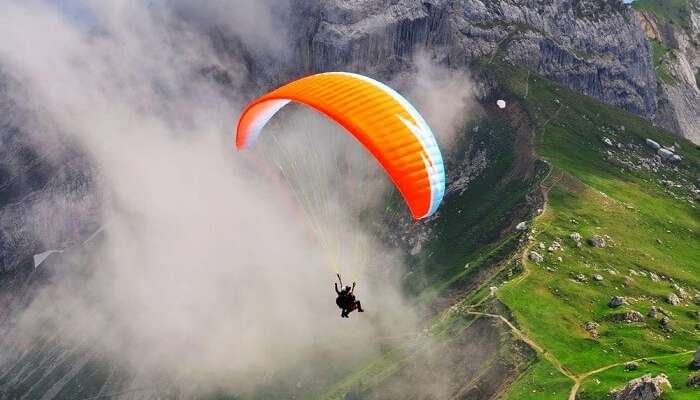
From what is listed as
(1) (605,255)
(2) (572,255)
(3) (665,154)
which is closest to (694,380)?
(2) (572,255)

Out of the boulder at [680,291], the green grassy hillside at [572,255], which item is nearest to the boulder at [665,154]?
the green grassy hillside at [572,255]

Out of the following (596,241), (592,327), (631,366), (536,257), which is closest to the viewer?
(631,366)

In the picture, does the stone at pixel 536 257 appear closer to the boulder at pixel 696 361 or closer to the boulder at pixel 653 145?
the boulder at pixel 696 361

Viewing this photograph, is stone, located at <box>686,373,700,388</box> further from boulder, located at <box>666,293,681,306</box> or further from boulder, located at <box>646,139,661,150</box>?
boulder, located at <box>646,139,661,150</box>

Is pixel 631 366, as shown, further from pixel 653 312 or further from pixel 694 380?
pixel 653 312

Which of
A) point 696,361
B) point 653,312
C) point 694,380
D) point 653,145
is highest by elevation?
point 653,145

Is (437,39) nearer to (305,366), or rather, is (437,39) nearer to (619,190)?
(619,190)
